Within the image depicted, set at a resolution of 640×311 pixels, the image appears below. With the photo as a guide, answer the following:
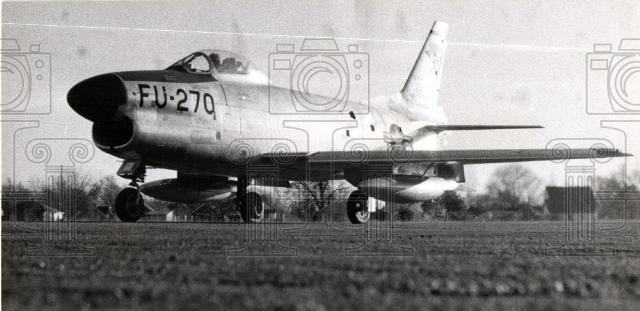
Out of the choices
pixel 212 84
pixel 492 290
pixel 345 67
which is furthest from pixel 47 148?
pixel 492 290

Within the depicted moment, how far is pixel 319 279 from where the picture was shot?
4.17m

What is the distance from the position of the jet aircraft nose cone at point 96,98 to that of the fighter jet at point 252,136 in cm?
2

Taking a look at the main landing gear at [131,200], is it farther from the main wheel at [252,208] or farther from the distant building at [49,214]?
the main wheel at [252,208]

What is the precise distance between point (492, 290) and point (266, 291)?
41.1 inches

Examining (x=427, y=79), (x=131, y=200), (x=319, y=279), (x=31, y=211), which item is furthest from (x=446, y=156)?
(x=319, y=279)

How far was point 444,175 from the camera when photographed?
17.0 metres

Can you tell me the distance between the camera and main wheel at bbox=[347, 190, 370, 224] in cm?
1664

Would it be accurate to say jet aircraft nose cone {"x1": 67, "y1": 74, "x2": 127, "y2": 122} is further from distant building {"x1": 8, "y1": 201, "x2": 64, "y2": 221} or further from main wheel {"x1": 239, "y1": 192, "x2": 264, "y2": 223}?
distant building {"x1": 8, "y1": 201, "x2": 64, "y2": 221}

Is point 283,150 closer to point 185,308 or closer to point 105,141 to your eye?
point 105,141

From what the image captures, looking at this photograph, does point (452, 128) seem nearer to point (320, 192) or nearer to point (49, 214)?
point (320, 192)

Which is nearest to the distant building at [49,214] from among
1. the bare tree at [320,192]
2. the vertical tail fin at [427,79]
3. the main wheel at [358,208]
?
the main wheel at [358,208]

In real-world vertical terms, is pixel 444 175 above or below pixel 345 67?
below

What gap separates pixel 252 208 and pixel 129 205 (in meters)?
3.14

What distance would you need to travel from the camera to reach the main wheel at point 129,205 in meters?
14.0
